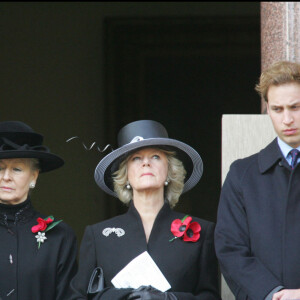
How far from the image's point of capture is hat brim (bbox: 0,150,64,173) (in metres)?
4.96

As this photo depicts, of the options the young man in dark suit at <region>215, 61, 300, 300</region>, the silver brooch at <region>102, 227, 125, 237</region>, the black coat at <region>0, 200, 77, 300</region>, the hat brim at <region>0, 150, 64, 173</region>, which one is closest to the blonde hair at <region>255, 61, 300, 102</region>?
the young man in dark suit at <region>215, 61, 300, 300</region>

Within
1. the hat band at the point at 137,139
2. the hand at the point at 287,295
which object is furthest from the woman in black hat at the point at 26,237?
the hand at the point at 287,295

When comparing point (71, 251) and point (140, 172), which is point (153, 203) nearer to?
point (140, 172)

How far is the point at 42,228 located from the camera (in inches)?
198

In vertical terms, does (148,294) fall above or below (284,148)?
below

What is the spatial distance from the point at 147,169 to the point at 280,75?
903 millimetres

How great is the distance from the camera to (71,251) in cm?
505

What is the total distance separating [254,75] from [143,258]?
14.0ft

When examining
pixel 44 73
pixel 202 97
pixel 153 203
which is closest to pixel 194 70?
pixel 202 97

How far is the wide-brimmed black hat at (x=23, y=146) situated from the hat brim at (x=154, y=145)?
0.29 meters

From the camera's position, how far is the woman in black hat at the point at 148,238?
184 inches

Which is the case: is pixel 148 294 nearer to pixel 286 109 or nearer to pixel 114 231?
pixel 114 231

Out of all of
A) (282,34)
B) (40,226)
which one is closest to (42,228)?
(40,226)

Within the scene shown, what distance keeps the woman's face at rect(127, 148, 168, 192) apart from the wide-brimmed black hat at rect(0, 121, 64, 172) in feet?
1.64
